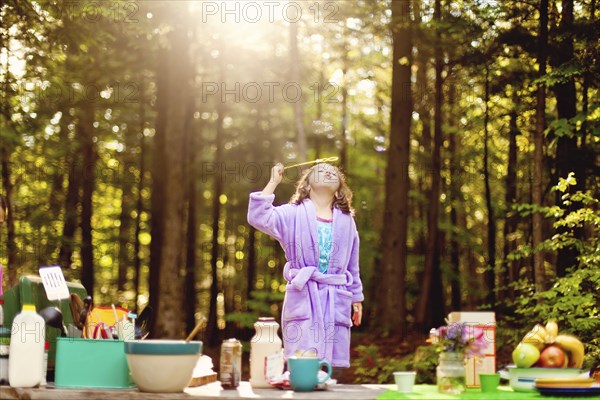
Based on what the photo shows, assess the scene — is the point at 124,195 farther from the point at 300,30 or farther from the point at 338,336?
the point at 338,336

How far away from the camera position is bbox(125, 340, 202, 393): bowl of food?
3664 mm

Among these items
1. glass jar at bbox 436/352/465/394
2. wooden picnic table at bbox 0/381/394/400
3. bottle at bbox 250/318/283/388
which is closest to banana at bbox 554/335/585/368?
glass jar at bbox 436/352/465/394

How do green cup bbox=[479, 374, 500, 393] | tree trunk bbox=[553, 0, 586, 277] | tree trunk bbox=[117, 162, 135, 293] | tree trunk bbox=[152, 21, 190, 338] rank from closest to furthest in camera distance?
green cup bbox=[479, 374, 500, 393] < tree trunk bbox=[553, 0, 586, 277] < tree trunk bbox=[152, 21, 190, 338] < tree trunk bbox=[117, 162, 135, 293]

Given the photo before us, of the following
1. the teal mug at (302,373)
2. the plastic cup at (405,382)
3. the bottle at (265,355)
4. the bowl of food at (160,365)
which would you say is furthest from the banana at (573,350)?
the bowl of food at (160,365)

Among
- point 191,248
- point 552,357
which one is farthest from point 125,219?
point 552,357

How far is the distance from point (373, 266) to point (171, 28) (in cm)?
1031

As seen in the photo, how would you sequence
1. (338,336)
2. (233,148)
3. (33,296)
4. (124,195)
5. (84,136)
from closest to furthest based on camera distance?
(33,296) < (338,336) < (84,136) < (233,148) < (124,195)

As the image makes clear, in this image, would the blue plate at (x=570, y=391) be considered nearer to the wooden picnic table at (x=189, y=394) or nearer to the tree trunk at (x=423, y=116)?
the wooden picnic table at (x=189, y=394)

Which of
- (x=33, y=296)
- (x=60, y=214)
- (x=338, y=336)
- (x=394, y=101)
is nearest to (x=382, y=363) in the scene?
(x=394, y=101)

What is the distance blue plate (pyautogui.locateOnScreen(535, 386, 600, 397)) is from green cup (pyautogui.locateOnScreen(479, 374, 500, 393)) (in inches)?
10.4

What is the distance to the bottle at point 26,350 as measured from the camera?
3.88 meters

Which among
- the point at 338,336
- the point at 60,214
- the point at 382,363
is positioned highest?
the point at 60,214

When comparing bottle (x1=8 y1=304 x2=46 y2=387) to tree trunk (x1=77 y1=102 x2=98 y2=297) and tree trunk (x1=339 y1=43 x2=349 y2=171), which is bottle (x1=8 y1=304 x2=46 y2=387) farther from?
tree trunk (x1=339 y1=43 x2=349 y2=171)

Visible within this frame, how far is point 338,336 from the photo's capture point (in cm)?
504
